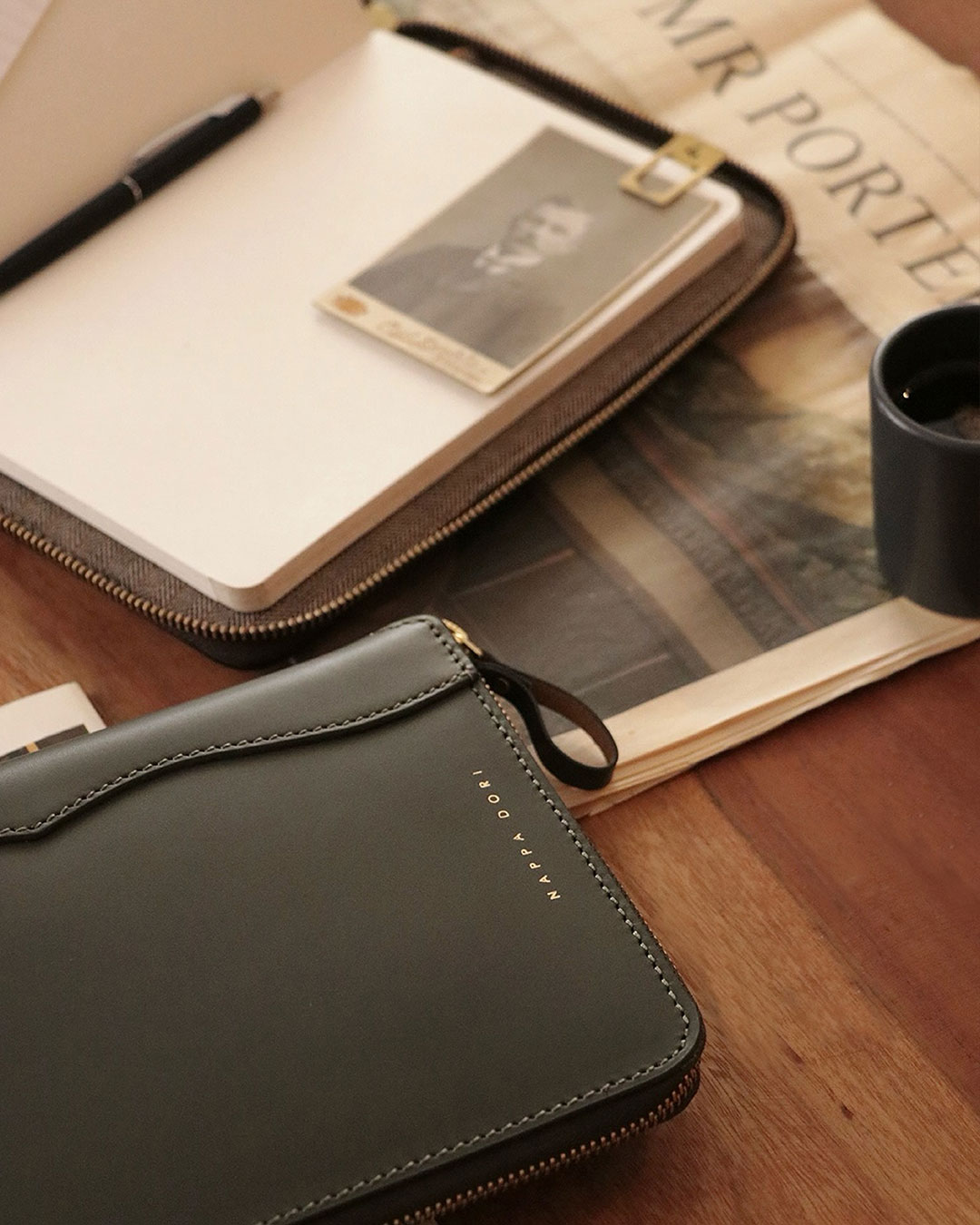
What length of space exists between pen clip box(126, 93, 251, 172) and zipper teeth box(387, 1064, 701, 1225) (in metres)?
0.56

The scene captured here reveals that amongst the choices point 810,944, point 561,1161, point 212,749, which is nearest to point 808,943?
point 810,944

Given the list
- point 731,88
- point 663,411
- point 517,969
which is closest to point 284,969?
point 517,969

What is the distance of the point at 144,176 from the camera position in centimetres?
75

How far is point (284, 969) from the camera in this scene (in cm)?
46

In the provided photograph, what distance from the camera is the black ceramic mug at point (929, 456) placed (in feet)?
1.79

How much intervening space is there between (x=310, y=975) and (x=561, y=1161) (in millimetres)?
104

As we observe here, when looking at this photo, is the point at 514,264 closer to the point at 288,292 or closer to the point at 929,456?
the point at 288,292

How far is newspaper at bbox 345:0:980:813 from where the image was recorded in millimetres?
611

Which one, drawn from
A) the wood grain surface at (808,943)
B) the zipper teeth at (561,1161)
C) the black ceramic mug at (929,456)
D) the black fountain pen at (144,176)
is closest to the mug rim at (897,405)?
the black ceramic mug at (929,456)

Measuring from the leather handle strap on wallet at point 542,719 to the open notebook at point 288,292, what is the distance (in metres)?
0.10

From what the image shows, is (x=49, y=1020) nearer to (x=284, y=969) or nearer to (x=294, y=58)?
(x=284, y=969)

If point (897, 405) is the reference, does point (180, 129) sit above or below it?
above

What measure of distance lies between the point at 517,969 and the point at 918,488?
10.1 inches

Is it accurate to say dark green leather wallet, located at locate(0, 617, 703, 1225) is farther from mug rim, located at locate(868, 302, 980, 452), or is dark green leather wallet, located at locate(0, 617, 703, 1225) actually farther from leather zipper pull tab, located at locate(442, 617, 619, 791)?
mug rim, located at locate(868, 302, 980, 452)
